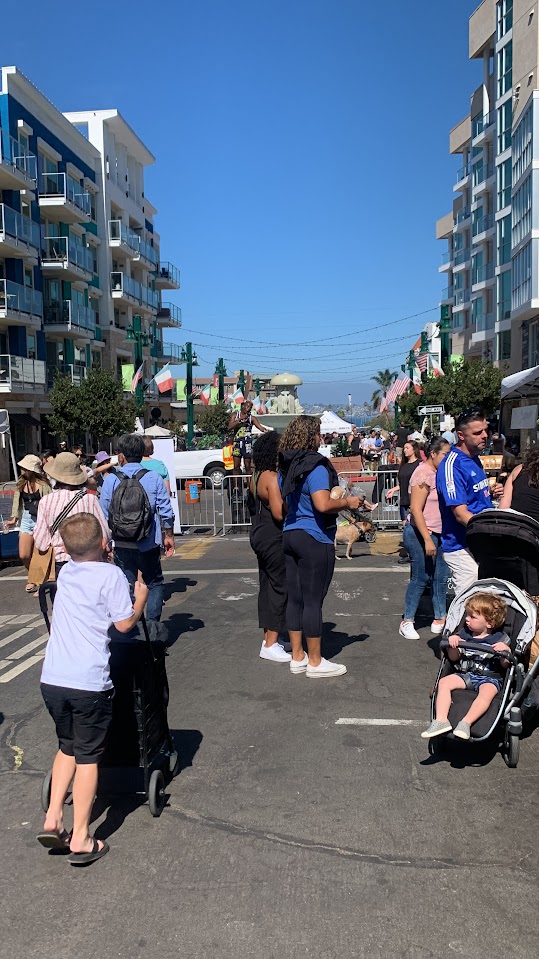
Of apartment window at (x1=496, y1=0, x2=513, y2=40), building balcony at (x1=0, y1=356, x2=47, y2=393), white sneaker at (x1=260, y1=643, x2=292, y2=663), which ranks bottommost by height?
white sneaker at (x1=260, y1=643, x2=292, y2=663)

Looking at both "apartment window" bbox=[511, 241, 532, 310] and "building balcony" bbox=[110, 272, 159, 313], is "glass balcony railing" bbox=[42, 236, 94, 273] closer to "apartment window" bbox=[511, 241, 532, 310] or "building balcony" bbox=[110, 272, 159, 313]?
"building balcony" bbox=[110, 272, 159, 313]

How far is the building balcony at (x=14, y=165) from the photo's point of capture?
1447 inches

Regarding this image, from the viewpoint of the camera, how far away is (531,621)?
493cm

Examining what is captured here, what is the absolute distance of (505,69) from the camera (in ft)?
138

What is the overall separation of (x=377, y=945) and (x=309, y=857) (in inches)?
27.4

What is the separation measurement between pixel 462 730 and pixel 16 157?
3983 cm

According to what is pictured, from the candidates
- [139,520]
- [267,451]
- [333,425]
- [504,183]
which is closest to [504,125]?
[504,183]

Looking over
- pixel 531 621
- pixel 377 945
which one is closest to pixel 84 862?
pixel 377 945

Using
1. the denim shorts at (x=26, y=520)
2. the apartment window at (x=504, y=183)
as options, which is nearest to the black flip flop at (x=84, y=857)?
the denim shorts at (x=26, y=520)

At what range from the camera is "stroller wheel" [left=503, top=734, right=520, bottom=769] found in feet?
15.0

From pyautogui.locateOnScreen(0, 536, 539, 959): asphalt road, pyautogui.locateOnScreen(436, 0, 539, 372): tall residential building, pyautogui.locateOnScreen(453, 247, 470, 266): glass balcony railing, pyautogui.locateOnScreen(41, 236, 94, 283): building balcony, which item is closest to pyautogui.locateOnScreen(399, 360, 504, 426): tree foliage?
pyautogui.locateOnScreen(436, 0, 539, 372): tall residential building

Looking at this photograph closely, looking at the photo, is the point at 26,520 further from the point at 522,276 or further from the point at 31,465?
the point at 522,276

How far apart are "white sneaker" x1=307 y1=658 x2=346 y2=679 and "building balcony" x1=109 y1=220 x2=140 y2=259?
51.5 metres

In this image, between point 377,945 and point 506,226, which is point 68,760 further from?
point 506,226
